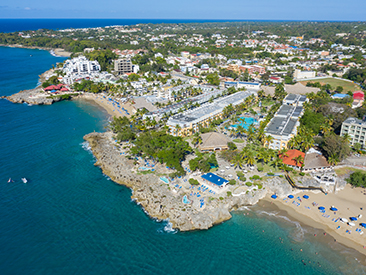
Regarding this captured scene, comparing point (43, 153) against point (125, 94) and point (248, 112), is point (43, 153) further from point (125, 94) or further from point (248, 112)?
point (248, 112)

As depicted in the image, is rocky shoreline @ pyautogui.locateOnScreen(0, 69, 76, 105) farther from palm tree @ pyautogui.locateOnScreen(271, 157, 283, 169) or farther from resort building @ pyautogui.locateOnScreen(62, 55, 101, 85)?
palm tree @ pyautogui.locateOnScreen(271, 157, 283, 169)

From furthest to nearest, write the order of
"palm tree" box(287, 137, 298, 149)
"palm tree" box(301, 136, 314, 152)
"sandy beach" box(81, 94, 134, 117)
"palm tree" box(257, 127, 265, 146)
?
"sandy beach" box(81, 94, 134, 117) < "palm tree" box(257, 127, 265, 146) < "palm tree" box(287, 137, 298, 149) < "palm tree" box(301, 136, 314, 152)

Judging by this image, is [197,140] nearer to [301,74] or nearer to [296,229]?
[296,229]

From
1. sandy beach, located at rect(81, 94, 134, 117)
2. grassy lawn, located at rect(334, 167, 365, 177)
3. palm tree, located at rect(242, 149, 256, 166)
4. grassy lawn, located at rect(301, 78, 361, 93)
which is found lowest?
sandy beach, located at rect(81, 94, 134, 117)

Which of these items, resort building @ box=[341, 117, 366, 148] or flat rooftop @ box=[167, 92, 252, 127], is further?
flat rooftop @ box=[167, 92, 252, 127]

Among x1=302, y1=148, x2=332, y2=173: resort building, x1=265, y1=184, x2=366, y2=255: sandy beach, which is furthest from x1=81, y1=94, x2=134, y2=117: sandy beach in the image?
x1=265, y1=184, x2=366, y2=255: sandy beach

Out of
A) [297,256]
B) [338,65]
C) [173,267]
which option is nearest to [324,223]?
[297,256]
